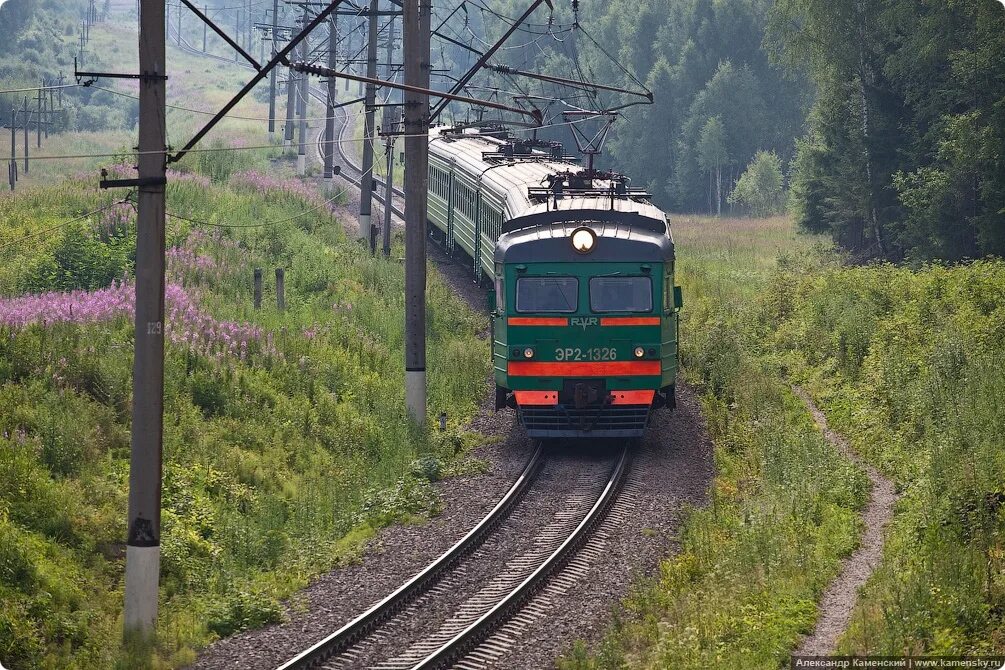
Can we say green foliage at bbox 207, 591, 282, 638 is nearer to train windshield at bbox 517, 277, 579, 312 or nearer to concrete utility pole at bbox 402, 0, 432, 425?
train windshield at bbox 517, 277, 579, 312

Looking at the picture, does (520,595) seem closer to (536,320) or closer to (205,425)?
(536,320)

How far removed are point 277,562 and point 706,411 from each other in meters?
8.77

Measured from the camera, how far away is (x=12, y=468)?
13.0 meters

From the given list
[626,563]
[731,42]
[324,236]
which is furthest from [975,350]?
[731,42]

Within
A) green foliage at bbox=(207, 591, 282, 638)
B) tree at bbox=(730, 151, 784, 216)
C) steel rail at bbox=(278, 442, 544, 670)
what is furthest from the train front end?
tree at bbox=(730, 151, 784, 216)

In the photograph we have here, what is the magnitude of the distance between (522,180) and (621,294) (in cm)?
679

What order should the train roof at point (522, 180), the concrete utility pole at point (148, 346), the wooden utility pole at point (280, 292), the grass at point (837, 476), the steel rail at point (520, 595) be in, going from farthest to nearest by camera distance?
the wooden utility pole at point (280, 292)
the train roof at point (522, 180)
the concrete utility pole at point (148, 346)
the steel rail at point (520, 595)
the grass at point (837, 476)

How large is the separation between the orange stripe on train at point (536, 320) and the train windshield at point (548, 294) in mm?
121

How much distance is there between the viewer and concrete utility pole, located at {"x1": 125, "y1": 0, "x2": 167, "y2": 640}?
37.0 ft

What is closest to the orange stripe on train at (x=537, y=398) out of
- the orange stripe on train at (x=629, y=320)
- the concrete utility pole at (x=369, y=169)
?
the orange stripe on train at (x=629, y=320)

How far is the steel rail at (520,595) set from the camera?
35.3 feet

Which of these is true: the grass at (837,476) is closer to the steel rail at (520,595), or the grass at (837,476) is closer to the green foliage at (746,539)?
the green foliage at (746,539)

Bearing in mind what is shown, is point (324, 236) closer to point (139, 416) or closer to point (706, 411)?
point (706, 411)

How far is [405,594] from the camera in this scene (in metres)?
12.3
